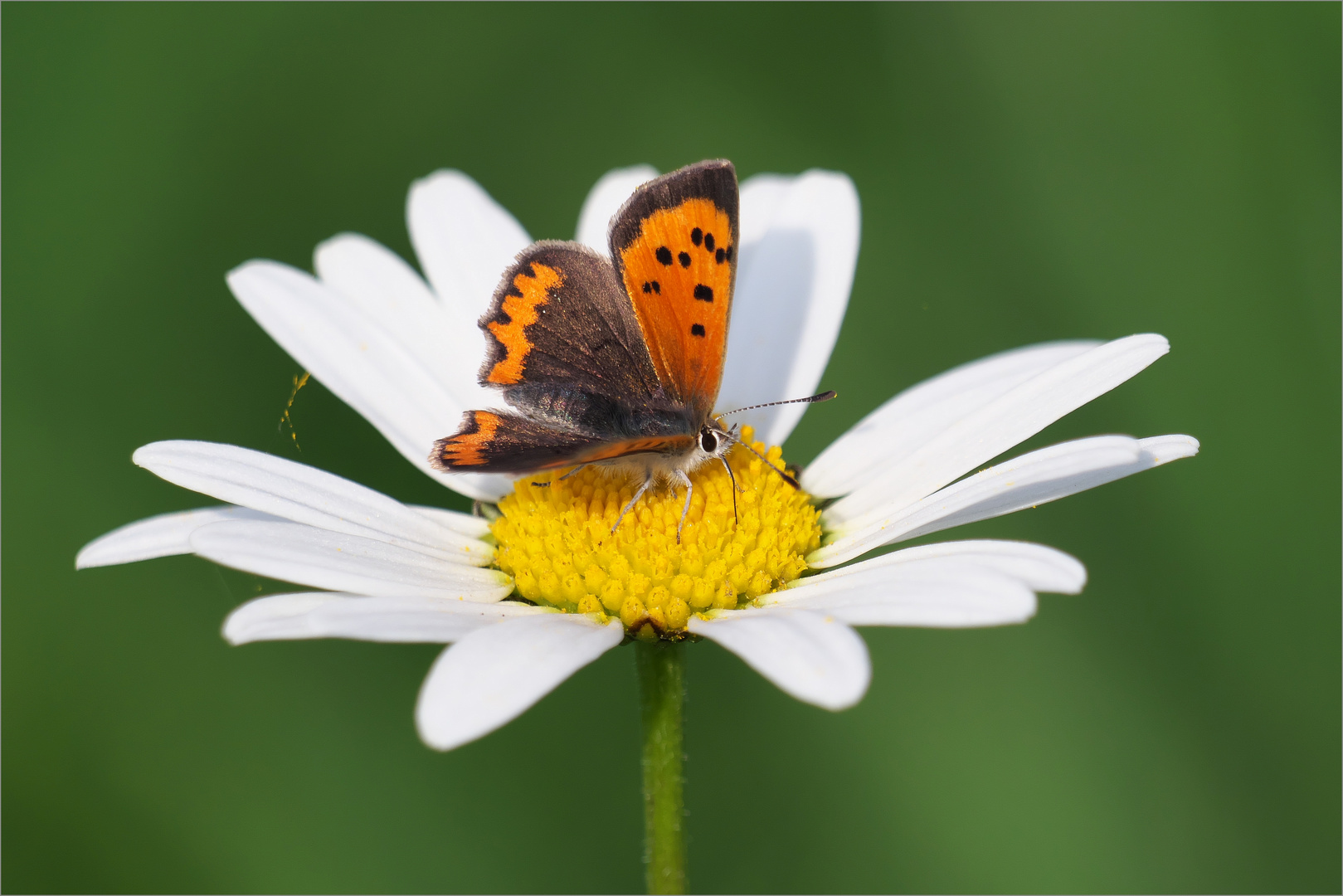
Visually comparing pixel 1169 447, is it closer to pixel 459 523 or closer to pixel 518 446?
pixel 518 446

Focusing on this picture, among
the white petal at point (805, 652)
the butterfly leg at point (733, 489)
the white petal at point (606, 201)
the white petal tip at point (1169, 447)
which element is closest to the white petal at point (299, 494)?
the butterfly leg at point (733, 489)

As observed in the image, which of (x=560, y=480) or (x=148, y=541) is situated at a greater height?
(x=560, y=480)

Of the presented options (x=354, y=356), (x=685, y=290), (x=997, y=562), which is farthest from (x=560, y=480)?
(x=997, y=562)

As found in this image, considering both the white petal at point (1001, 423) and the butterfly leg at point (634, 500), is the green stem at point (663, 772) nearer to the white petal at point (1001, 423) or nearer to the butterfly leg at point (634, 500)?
the butterfly leg at point (634, 500)

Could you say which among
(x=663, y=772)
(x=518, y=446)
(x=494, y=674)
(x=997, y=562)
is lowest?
(x=663, y=772)

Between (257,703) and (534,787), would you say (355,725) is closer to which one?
(257,703)

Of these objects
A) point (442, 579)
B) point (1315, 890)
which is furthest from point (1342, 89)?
point (442, 579)

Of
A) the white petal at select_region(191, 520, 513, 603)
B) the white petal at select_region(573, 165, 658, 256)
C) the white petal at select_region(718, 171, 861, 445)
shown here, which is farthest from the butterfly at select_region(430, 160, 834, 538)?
the white petal at select_region(573, 165, 658, 256)
